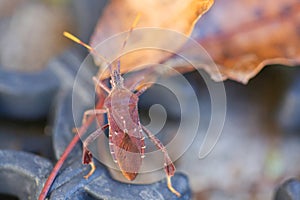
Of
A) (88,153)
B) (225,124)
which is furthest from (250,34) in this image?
(88,153)

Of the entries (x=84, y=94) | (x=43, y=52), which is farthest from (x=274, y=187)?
(x=43, y=52)

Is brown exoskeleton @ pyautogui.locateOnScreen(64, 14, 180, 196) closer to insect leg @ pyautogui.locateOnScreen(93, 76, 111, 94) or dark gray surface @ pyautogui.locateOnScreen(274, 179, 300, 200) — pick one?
insect leg @ pyautogui.locateOnScreen(93, 76, 111, 94)

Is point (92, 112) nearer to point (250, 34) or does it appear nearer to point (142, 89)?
point (142, 89)

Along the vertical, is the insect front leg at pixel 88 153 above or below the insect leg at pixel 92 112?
below

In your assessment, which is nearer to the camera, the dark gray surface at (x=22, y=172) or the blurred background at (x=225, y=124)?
the dark gray surface at (x=22, y=172)

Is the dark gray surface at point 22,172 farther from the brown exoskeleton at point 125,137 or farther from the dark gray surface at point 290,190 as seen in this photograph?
the dark gray surface at point 290,190

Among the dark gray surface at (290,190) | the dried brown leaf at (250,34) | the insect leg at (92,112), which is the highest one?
the dried brown leaf at (250,34)

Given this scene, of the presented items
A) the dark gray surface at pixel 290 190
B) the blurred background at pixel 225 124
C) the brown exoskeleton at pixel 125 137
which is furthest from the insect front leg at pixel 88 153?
the dark gray surface at pixel 290 190

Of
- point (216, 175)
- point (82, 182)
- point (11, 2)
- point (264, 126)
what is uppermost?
point (11, 2)

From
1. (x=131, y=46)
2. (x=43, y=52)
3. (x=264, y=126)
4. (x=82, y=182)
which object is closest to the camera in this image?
(x=82, y=182)

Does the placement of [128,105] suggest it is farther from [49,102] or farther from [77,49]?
[77,49]

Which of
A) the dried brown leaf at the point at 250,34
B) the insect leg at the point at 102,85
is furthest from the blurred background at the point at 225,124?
the insect leg at the point at 102,85
